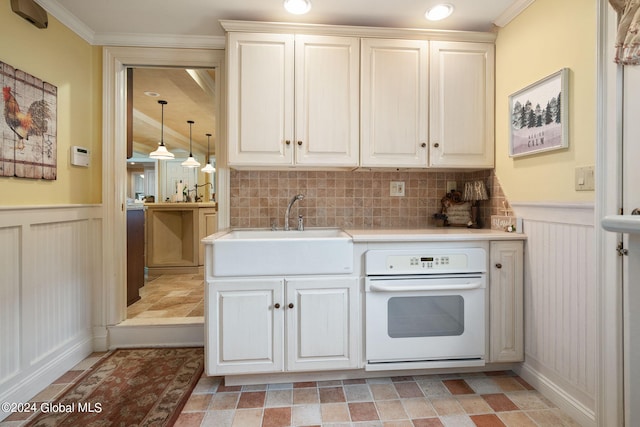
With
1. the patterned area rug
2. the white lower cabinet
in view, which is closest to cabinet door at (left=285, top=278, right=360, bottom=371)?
the white lower cabinet

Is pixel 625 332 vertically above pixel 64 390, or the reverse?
pixel 625 332

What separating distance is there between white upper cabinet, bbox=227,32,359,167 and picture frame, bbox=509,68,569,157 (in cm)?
97

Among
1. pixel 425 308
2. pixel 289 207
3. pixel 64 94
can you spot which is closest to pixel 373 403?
pixel 425 308

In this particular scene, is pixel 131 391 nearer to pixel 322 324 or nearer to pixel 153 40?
pixel 322 324

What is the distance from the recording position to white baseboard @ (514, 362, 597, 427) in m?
1.45

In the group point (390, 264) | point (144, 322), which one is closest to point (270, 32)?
point (390, 264)

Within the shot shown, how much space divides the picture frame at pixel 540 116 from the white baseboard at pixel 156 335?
8.10ft

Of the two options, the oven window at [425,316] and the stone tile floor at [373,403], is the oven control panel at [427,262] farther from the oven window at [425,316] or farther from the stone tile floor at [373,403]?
the stone tile floor at [373,403]

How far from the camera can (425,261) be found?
1.77 m

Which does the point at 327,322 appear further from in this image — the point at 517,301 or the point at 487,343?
the point at 517,301

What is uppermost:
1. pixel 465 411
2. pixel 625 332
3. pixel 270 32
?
pixel 270 32

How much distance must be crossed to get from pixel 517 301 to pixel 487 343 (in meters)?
0.31

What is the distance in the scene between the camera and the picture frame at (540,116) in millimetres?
1548

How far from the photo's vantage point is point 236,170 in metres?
2.27
